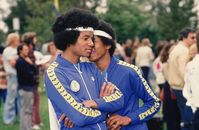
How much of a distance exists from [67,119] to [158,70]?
850 cm

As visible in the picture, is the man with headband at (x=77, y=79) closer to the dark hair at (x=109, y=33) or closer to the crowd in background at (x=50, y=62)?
the dark hair at (x=109, y=33)

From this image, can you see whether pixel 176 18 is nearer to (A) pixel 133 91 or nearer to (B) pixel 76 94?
(A) pixel 133 91

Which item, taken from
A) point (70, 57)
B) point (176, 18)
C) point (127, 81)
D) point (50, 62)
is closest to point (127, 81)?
Result: point (127, 81)

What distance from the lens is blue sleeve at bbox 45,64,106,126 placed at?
12.6 ft

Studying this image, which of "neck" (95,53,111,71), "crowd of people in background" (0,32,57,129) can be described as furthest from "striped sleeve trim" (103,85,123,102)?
"crowd of people in background" (0,32,57,129)

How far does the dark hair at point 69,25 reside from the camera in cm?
398

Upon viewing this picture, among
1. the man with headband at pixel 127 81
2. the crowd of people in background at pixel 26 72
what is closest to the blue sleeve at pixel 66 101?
the man with headband at pixel 127 81

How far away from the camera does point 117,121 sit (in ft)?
14.7

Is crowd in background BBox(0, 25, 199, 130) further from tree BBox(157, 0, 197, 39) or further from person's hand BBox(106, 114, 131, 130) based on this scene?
tree BBox(157, 0, 197, 39)

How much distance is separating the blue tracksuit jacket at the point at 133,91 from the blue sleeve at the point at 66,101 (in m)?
0.77

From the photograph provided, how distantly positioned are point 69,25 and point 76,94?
1.53 feet

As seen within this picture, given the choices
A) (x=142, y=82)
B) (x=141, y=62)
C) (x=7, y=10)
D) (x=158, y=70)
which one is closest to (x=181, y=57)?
(x=158, y=70)

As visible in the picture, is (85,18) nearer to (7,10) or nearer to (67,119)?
(67,119)

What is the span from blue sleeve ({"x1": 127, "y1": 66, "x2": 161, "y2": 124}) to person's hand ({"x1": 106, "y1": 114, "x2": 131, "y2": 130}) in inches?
2.4
